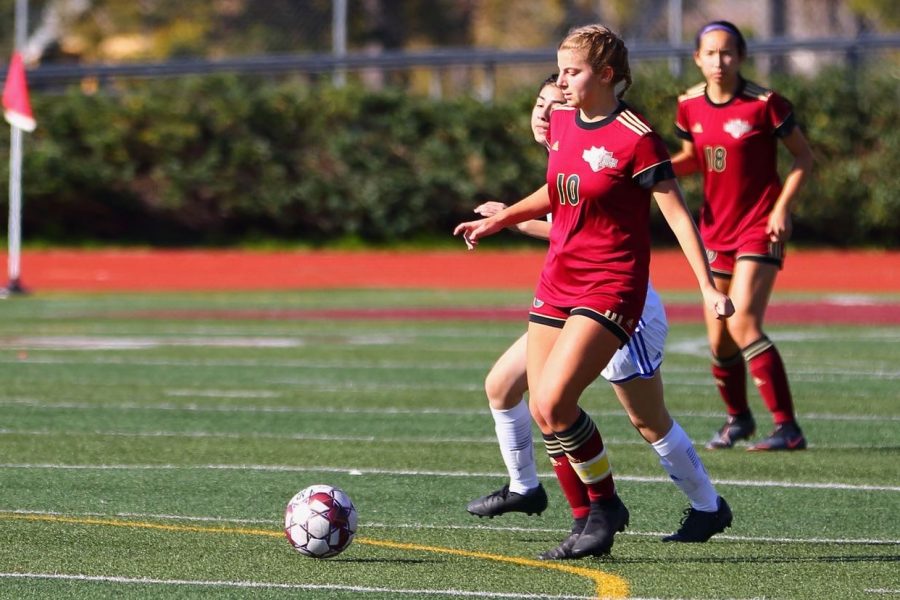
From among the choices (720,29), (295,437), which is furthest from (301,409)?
(720,29)

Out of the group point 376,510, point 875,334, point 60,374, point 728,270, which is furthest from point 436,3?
point 376,510

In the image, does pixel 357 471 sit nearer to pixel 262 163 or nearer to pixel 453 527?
pixel 453 527

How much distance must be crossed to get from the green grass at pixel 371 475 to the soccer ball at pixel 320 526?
0.06m

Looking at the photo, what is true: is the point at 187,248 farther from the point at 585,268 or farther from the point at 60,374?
the point at 585,268

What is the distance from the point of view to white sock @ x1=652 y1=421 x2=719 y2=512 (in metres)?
6.70

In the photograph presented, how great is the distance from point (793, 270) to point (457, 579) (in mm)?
20337

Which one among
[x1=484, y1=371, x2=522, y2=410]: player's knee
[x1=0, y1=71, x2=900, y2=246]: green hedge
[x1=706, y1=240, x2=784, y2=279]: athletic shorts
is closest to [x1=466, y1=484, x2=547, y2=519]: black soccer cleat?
[x1=484, y1=371, x2=522, y2=410]: player's knee

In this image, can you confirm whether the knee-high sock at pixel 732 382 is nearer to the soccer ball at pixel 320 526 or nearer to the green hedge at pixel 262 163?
the soccer ball at pixel 320 526

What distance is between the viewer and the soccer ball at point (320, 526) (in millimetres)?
6395

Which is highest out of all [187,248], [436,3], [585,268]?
[436,3]

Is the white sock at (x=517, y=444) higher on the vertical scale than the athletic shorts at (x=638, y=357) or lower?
lower

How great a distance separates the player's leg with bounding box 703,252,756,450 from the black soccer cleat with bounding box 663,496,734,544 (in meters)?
3.01

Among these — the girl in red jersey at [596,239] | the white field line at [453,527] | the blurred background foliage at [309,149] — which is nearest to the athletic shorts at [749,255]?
the white field line at [453,527]

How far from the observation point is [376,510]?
299 inches
